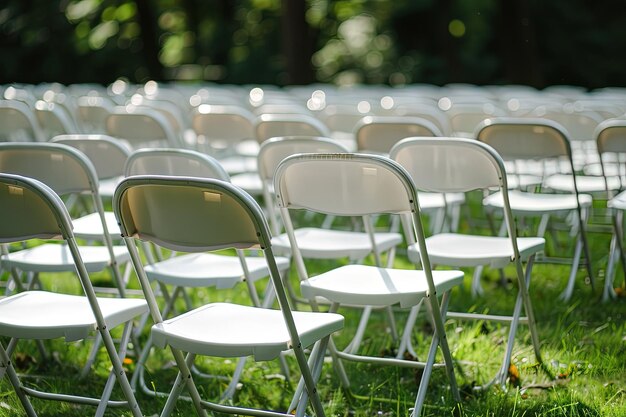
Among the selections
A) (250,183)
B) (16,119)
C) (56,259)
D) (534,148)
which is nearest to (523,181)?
(534,148)

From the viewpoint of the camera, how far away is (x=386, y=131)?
4.99m

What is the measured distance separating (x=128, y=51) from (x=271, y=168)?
2483cm

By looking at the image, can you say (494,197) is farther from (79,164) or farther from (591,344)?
(79,164)

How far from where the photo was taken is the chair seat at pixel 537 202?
4844mm

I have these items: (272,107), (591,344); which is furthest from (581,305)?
(272,107)

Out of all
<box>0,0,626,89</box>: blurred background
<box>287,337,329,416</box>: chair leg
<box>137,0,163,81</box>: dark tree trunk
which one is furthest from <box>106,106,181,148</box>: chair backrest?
<box>0,0,626,89</box>: blurred background

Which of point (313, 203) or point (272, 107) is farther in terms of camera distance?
point (272, 107)

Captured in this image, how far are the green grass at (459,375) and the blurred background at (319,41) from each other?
1820cm

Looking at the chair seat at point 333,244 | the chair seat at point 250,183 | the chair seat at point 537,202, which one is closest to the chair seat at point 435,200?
the chair seat at point 537,202

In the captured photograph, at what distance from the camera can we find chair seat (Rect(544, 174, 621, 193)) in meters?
5.52

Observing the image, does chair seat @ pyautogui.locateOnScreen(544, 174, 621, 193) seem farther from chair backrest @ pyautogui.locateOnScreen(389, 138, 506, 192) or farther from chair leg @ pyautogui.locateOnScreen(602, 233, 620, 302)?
chair backrest @ pyautogui.locateOnScreen(389, 138, 506, 192)

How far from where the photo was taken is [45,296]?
3.37 metres

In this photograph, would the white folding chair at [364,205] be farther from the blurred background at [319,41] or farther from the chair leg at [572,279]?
the blurred background at [319,41]

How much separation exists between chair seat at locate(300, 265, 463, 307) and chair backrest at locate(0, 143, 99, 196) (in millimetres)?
927
